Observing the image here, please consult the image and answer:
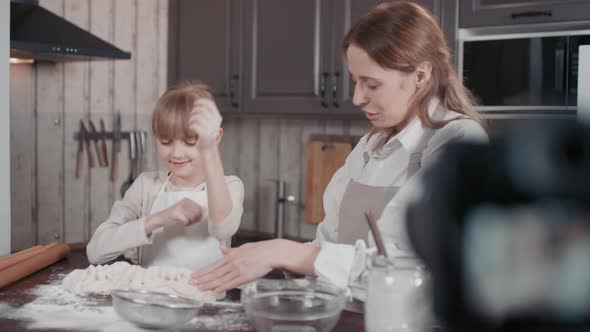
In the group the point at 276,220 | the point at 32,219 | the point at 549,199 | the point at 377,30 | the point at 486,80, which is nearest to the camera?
the point at 549,199

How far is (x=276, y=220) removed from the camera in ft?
11.2

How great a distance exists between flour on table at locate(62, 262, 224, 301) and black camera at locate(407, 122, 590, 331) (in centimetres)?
105

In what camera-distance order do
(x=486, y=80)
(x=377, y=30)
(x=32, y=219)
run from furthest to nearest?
(x=32, y=219) → (x=486, y=80) → (x=377, y=30)

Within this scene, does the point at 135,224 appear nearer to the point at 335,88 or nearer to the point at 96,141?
the point at 335,88

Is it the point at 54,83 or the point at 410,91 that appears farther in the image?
the point at 54,83

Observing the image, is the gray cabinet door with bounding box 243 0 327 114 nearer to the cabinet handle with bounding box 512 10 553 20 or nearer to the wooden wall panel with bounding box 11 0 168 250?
the wooden wall panel with bounding box 11 0 168 250

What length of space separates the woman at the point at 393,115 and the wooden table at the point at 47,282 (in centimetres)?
12

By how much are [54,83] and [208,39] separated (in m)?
0.75

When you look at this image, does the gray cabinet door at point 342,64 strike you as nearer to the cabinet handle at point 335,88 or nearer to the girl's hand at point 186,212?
the cabinet handle at point 335,88

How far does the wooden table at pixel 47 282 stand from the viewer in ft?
3.71

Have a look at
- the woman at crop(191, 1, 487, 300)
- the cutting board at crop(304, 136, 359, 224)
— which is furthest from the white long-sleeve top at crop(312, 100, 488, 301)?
the cutting board at crop(304, 136, 359, 224)

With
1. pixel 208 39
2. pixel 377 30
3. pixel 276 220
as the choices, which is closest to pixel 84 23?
pixel 208 39

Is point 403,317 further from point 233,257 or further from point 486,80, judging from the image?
point 486,80

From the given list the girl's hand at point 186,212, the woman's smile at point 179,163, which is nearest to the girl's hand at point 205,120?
the girl's hand at point 186,212
